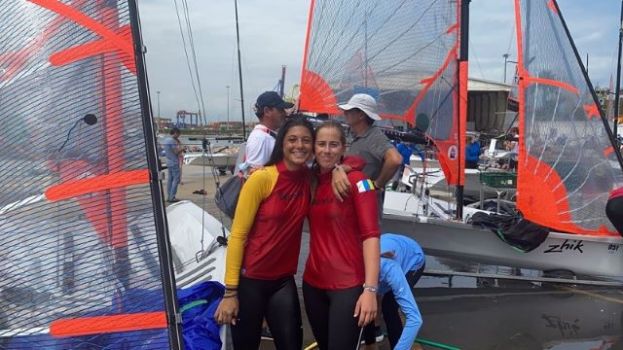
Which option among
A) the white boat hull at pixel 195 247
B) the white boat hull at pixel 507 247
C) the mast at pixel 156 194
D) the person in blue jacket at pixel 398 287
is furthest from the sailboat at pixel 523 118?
the mast at pixel 156 194

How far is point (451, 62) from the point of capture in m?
5.58

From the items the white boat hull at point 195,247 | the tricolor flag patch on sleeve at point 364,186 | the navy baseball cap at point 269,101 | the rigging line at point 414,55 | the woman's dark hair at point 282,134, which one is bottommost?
the white boat hull at point 195,247

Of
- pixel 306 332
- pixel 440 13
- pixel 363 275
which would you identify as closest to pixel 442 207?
pixel 440 13

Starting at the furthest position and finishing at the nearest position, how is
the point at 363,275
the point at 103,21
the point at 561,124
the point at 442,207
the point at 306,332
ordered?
the point at 442,207 → the point at 561,124 → the point at 306,332 → the point at 363,275 → the point at 103,21

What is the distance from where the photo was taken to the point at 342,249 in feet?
6.62

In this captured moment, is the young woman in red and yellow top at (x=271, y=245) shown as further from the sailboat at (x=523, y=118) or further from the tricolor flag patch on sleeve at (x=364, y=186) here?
A: the sailboat at (x=523, y=118)

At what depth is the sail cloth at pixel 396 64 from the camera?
18.2 ft

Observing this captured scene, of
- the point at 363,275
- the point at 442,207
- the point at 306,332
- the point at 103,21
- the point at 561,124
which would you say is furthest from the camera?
the point at 442,207

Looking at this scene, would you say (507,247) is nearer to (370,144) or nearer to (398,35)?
(370,144)

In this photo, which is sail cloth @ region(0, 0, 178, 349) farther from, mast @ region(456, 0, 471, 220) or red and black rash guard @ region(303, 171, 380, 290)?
mast @ region(456, 0, 471, 220)

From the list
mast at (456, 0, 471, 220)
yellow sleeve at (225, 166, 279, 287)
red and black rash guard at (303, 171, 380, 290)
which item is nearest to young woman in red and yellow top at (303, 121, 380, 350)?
red and black rash guard at (303, 171, 380, 290)

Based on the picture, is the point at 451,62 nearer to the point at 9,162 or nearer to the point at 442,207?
the point at 442,207

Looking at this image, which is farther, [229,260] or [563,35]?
[563,35]

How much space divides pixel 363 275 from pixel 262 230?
43 cm
